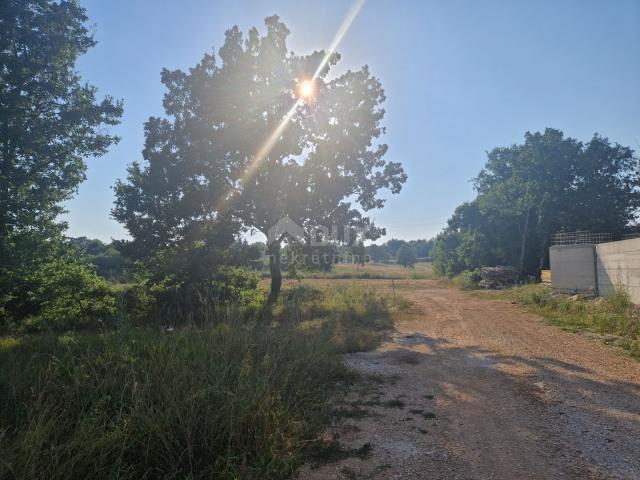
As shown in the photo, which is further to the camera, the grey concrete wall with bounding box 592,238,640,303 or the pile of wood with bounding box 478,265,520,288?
the pile of wood with bounding box 478,265,520,288

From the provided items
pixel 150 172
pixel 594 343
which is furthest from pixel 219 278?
pixel 594 343

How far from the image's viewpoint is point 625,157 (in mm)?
25500

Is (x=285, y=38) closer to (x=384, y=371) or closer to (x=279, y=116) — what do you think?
(x=279, y=116)

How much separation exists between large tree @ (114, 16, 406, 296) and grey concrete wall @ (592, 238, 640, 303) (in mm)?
9579

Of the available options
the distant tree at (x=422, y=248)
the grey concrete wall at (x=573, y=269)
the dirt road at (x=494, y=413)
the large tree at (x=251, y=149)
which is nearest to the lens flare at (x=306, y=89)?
the large tree at (x=251, y=149)

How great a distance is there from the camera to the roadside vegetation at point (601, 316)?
7301mm

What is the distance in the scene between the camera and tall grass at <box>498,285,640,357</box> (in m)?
7.38

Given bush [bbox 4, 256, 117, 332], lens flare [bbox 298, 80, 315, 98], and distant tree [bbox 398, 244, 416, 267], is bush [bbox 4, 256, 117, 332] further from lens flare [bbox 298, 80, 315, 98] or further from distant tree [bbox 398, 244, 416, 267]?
distant tree [bbox 398, 244, 416, 267]

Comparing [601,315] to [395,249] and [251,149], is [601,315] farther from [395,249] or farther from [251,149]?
[395,249]

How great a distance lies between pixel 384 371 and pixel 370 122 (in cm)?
1300

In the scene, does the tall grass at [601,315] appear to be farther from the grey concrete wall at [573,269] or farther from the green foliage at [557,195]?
the green foliage at [557,195]

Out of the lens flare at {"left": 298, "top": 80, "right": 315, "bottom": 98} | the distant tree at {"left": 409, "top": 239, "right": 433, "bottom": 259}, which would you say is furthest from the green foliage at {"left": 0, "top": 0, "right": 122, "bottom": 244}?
the distant tree at {"left": 409, "top": 239, "right": 433, "bottom": 259}

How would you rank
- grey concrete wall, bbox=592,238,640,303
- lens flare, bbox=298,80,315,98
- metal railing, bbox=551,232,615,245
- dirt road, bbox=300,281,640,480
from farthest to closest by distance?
1. metal railing, bbox=551,232,615,245
2. lens flare, bbox=298,80,315,98
3. grey concrete wall, bbox=592,238,640,303
4. dirt road, bbox=300,281,640,480

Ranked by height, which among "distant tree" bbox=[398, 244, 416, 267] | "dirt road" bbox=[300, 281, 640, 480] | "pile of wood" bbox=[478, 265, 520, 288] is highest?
"distant tree" bbox=[398, 244, 416, 267]
